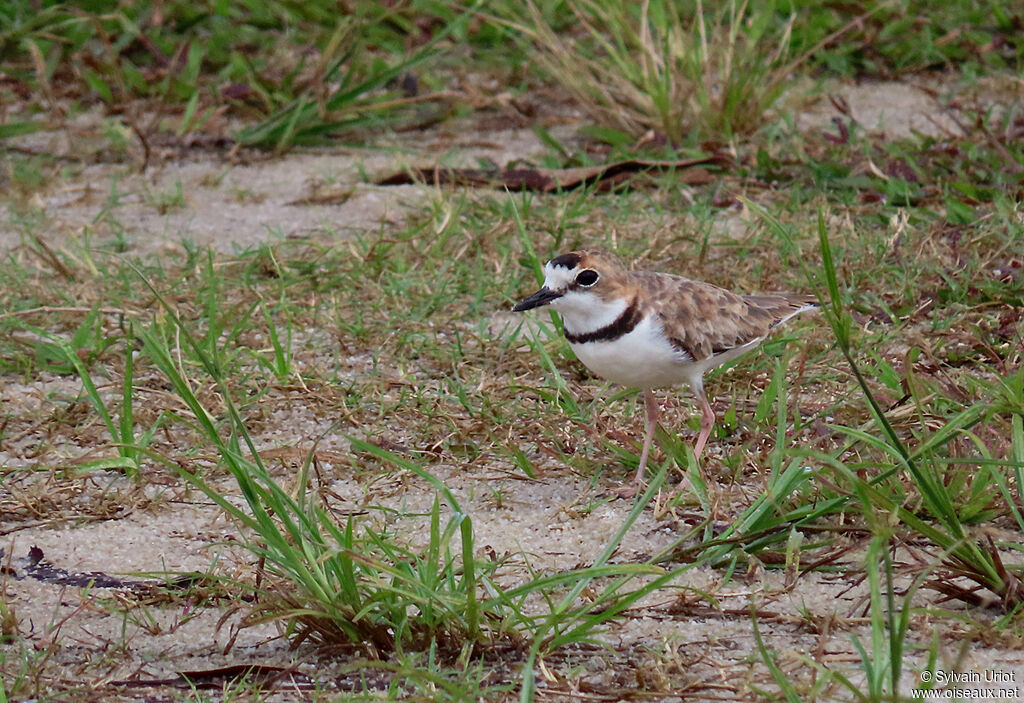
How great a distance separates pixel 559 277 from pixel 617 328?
24 cm

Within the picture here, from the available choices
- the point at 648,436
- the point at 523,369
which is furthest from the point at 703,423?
the point at 523,369

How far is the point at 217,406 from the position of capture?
4211 millimetres

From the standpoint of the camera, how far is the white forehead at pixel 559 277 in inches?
143

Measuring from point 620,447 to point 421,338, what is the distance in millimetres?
1250

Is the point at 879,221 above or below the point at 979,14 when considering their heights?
below

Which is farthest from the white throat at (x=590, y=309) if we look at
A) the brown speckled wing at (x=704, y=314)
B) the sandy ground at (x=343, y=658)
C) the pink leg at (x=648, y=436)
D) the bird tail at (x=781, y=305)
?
the bird tail at (x=781, y=305)

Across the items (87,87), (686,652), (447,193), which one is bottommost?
(686,652)

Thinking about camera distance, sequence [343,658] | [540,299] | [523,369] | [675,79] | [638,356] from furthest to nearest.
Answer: [675,79] → [523,369] → [540,299] → [638,356] → [343,658]

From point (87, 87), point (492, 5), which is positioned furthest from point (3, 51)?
point (492, 5)

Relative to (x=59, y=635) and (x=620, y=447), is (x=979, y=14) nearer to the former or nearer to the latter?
(x=620, y=447)

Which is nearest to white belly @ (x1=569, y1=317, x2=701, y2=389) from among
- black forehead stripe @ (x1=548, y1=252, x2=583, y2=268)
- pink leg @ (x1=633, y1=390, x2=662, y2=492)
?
pink leg @ (x1=633, y1=390, x2=662, y2=492)

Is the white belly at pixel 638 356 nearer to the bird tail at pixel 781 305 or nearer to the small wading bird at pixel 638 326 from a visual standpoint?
the small wading bird at pixel 638 326

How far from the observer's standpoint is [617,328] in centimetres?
357

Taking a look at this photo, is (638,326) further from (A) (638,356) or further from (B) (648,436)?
(B) (648,436)
